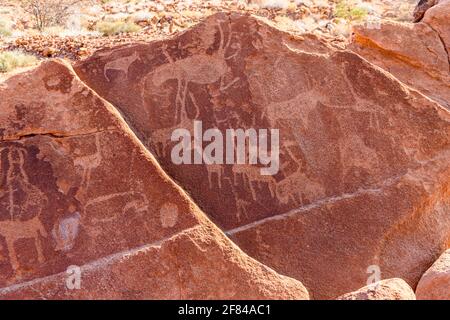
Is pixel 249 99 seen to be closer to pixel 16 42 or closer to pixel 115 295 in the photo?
pixel 115 295

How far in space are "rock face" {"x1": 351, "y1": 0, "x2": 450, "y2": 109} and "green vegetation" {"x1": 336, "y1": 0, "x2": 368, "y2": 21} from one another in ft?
18.1

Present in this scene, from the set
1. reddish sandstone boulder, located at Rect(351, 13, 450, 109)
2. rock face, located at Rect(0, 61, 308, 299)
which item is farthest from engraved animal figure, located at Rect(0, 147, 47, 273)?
reddish sandstone boulder, located at Rect(351, 13, 450, 109)

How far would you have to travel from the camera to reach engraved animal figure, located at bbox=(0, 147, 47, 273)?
3416 mm

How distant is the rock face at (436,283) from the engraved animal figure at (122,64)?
7.61 feet

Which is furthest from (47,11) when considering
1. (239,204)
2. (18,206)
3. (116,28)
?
(239,204)

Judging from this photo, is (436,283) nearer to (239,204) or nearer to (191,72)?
(239,204)

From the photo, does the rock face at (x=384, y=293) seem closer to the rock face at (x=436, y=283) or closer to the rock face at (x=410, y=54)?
the rock face at (x=436, y=283)

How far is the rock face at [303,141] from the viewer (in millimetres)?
3781

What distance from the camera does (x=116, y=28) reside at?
9570mm

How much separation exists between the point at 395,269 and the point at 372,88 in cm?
127

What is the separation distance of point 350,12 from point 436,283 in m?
8.53

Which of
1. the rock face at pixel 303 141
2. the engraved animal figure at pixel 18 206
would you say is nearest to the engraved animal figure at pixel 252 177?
the rock face at pixel 303 141

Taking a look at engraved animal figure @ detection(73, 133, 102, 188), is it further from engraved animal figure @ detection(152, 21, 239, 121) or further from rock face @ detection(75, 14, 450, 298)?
engraved animal figure @ detection(152, 21, 239, 121)

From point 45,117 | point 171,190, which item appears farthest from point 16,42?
point 171,190
